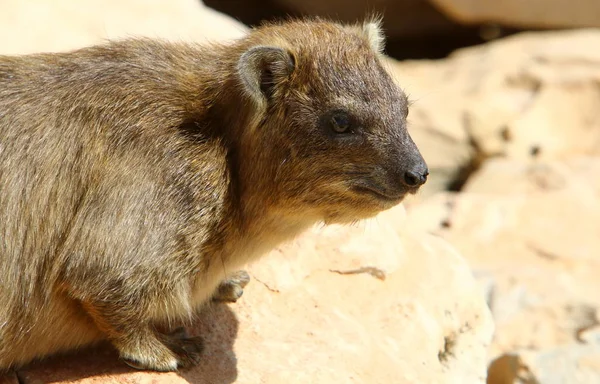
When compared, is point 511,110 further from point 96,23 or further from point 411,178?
point 411,178

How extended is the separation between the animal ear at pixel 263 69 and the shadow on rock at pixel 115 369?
166cm

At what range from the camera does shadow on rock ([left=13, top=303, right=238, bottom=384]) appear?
5.50 metres

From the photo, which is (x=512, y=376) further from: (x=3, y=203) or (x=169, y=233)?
(x=3, y=203)

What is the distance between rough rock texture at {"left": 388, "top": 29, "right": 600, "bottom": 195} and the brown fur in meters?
6.56

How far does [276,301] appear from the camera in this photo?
6410 millimetres

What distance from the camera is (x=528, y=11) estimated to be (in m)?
15.9

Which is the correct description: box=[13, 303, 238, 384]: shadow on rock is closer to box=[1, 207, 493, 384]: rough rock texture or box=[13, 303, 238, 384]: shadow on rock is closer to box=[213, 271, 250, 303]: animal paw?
box=[1, 207, 493, 384]: rough rock texture

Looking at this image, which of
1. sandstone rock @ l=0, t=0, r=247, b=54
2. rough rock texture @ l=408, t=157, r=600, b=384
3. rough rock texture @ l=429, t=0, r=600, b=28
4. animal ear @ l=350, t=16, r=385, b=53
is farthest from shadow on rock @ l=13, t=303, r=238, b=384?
rough rock texture @ l=429, t=0, r=600, b=28

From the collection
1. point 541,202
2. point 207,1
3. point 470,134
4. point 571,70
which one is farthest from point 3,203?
point 207,1

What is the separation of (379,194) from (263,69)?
39.6 inches

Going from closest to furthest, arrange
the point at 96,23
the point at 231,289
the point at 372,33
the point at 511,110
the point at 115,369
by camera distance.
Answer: the point at 115,369, the point at 372,33, the point at 231,289, the point at 96,23, the point at 511,110

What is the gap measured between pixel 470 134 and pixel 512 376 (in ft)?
18.4

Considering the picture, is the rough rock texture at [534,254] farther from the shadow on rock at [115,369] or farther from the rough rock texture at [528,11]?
the rough rock texture at [528,11]

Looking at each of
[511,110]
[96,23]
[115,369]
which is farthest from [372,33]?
[511,110]
